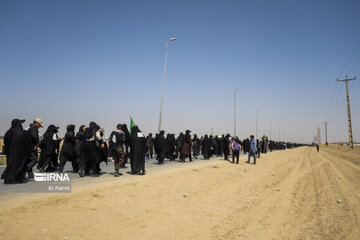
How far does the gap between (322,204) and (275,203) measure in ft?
3.84

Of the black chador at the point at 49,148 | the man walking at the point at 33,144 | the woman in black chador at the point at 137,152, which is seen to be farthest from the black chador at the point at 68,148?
the woman in black chador at the point at 137,152

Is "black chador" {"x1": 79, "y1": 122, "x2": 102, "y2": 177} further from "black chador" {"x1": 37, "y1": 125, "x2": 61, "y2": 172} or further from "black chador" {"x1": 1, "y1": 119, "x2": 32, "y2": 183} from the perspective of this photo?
"black chador" {"x1": 37, "y1": 125, "x2": 61, "y2": 172}

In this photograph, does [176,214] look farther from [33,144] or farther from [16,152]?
[33,144]

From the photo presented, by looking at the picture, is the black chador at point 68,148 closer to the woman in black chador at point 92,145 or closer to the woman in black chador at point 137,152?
the woman in black chador at point 92,145

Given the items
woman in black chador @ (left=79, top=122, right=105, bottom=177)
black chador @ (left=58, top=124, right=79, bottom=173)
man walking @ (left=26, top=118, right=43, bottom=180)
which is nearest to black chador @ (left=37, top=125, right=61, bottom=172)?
black chador @ (left=58, top=124, right=79, bottom=173)

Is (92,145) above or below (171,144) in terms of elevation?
below

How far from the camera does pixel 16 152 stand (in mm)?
7621

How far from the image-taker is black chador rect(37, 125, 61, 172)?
1000 centimetres

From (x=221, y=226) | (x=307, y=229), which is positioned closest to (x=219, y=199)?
(x=221, y=226)

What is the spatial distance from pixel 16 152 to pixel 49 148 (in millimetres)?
2387

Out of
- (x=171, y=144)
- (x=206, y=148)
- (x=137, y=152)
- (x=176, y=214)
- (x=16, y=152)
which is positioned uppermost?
(x=171, y=144)

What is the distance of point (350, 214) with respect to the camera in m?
5.47

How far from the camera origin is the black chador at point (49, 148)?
1000cm

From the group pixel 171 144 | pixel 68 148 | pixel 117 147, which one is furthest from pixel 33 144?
pixel 171 144
